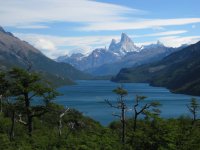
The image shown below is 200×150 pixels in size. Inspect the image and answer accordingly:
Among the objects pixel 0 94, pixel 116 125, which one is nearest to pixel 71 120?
pixel 116 125

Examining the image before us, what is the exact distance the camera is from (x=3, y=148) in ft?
143

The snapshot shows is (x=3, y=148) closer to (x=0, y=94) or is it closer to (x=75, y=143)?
(x=75, y=143)

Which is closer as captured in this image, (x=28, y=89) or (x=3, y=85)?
(x=28, y=89)

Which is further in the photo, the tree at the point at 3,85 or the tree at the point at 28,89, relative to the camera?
the tree at the point at 3,85

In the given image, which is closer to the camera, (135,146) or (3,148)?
(3,148)

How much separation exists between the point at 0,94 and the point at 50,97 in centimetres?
841

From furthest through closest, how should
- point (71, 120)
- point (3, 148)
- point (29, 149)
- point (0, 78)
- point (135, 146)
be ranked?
1. point (71, 120)
2. point (0, 78)
3. point (135, 146)
4. point (3, 148)
5. point (29, 149)

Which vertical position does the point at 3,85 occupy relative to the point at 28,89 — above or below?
above

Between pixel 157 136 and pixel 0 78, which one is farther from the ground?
pixel 0 78

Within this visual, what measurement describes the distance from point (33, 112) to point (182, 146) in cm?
2468

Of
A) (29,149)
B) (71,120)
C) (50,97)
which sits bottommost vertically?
(71,120)

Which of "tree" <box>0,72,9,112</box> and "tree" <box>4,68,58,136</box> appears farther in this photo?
"tree" <box>0,72,9,112</box>

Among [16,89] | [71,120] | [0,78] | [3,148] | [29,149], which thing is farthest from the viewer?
[71,120]

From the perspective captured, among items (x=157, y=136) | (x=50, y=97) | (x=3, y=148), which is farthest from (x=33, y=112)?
(x=157, y=136)
